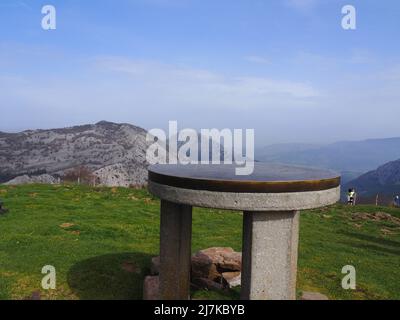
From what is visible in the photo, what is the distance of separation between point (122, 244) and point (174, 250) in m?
6.16

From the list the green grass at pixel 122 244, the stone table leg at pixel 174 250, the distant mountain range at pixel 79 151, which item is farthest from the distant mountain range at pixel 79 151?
the stone table leg at pixel 174 250

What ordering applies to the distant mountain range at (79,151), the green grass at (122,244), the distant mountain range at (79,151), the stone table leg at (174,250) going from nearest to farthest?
the stone table leg at (174,250) → the green grass at (122,244) → the distant mountain range at (79,151) → the distant mountain range at (79,151)

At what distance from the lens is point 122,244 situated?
14.2 m

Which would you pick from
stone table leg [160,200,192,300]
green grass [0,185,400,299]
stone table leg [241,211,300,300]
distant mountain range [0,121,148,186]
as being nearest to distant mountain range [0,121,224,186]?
distant mountain range [0,121,148,186]

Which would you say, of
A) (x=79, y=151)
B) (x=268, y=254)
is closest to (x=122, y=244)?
(x=268, y=254)

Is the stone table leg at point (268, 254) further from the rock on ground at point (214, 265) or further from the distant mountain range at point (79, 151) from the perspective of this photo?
the distant mountain range at point (79, 151)

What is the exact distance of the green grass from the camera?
1061 cm

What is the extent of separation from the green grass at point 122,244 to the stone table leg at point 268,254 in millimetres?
2335

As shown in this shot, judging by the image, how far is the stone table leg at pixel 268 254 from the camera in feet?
23.4

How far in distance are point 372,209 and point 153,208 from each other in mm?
13829

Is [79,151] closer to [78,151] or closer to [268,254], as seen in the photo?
[78,151]

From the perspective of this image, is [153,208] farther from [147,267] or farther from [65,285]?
[65,285]

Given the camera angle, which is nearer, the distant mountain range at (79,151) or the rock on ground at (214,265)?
the rock on ground at (214,265)
